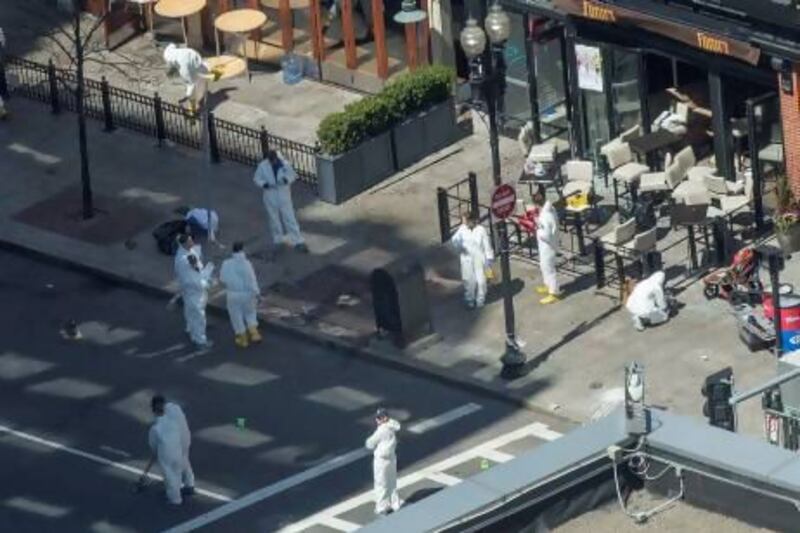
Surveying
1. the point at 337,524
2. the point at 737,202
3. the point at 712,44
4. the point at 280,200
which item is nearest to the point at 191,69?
the point at 280,200

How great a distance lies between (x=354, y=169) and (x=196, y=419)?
8306 mm

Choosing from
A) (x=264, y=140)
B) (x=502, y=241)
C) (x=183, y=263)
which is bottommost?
(x=264, y=140)

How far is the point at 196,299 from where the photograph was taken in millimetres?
41656

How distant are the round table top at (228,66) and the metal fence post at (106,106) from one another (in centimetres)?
208

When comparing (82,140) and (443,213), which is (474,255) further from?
(82,140)

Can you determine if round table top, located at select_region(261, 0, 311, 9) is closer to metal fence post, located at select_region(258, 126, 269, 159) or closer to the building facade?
metal fence post, located at select_region(258, 126, 269, 159)

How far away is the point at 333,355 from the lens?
41625 millimetres

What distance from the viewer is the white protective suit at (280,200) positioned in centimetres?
4444

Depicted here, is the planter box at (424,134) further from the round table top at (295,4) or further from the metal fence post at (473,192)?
the round table top at (295,4)

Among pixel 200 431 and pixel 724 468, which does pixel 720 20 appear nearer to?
pixel 200 431

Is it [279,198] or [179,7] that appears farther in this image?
[179,7]

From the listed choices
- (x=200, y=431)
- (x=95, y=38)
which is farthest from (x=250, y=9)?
(x=200, y=431)

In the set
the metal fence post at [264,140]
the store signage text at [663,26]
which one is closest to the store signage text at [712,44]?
the store signage text at [663,26]

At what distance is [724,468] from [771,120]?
22240 millimetres
